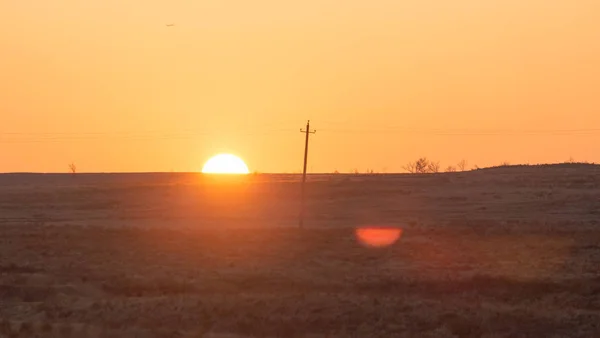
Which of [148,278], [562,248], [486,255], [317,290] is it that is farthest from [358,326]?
[562,248]

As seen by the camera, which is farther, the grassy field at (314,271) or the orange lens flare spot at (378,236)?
the orange lens flare spot at (378,236)

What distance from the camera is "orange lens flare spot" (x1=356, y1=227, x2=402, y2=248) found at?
53744 millimetres

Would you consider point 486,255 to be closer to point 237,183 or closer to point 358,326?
point 358,326

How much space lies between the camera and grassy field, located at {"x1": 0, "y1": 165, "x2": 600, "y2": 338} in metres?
27.4

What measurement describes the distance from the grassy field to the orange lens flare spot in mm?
722

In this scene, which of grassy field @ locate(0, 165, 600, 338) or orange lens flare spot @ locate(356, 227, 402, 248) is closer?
grassy field @ locate(0, 165, 600, 338)

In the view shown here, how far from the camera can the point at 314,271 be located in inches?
1652

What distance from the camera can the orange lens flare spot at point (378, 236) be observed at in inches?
2116

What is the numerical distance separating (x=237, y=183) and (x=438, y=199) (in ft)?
133

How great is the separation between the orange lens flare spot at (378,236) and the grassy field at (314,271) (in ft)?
2.37

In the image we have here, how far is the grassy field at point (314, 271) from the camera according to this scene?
27.4 m

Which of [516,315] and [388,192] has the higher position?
[388,192]

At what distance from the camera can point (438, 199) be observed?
91625mm

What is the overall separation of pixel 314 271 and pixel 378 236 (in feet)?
54.4
